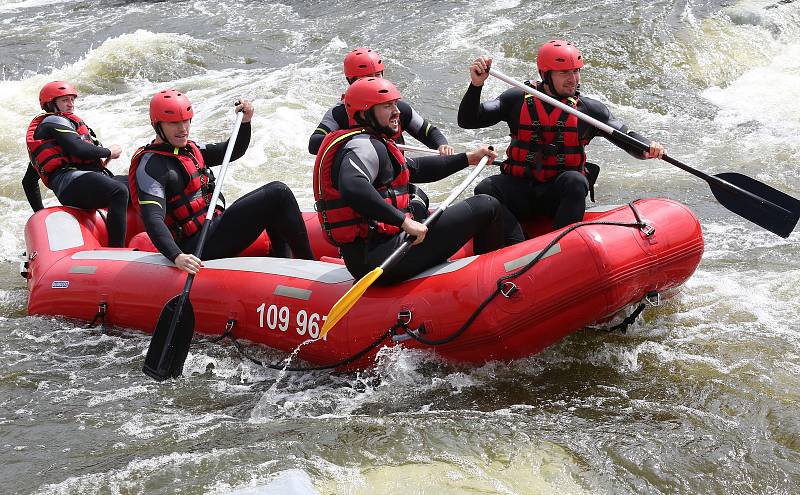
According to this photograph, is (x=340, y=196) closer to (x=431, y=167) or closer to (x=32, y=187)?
(x=431, y=167)

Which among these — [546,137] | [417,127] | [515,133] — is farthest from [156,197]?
[546,137]

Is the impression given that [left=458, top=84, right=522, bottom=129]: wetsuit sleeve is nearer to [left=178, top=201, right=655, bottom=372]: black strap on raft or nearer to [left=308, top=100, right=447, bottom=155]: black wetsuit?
[left=308, top=100, right=447, bottom=155]: black wetsuit

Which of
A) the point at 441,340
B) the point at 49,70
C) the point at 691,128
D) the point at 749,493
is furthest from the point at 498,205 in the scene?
the point at 49,70

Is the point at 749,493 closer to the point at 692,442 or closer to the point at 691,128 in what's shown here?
the point at 692,442

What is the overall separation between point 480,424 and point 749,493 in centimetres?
120

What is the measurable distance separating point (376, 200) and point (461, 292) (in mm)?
640

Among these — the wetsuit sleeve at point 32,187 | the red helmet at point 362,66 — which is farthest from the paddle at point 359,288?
the wetsuit sleeve at point 32,187

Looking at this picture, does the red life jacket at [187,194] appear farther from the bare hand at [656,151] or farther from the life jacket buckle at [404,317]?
the bare hand at [656,151]

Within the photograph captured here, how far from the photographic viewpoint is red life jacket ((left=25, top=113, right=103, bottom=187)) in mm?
6531

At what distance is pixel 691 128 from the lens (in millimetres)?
9742

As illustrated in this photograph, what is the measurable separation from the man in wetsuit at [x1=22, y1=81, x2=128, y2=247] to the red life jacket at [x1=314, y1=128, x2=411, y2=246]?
231 centimetres

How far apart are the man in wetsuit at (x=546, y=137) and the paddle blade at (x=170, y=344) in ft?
5.98

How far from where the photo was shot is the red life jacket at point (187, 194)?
5328 millimetres

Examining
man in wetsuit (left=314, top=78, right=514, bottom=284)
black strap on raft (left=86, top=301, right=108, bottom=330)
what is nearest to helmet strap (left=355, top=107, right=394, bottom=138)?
man in wetsuit (left=314, top=78, right=514, bottom=284)
